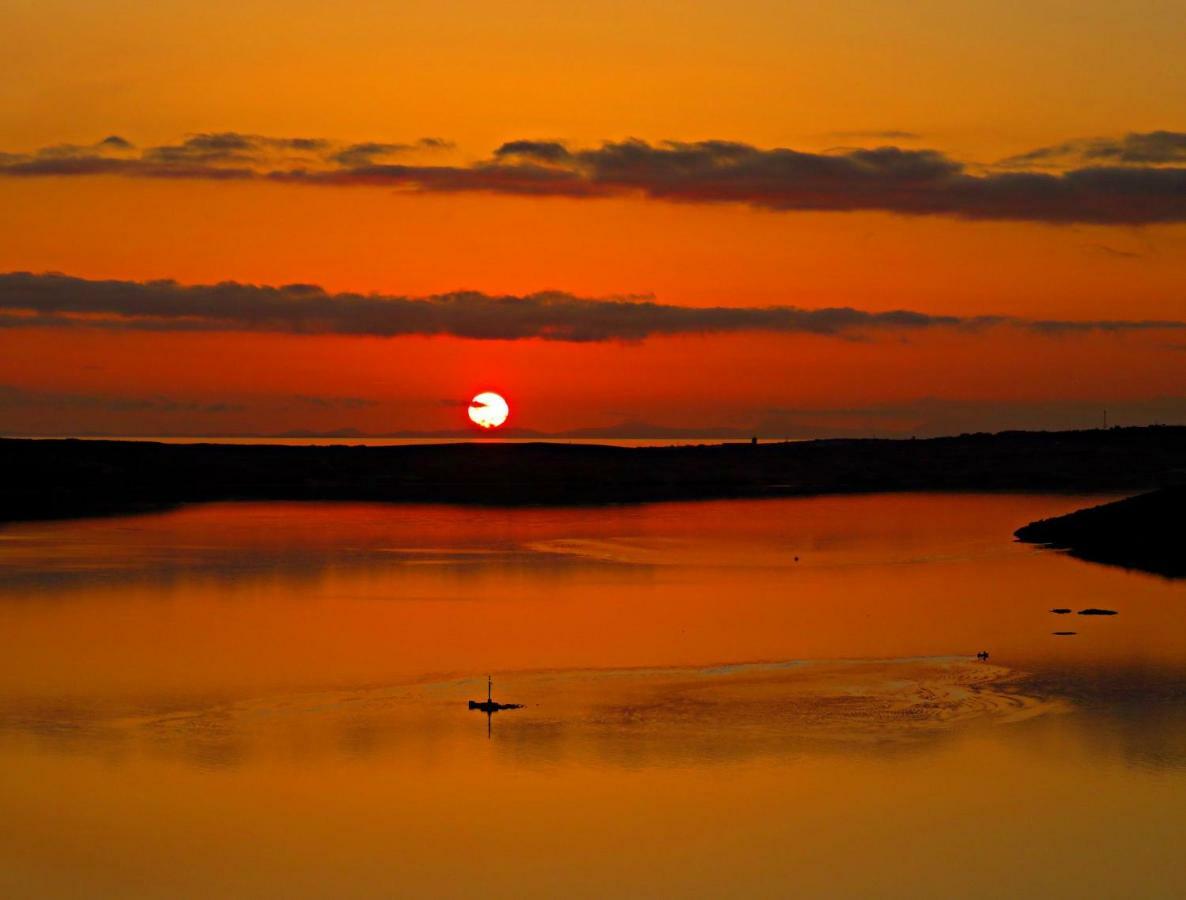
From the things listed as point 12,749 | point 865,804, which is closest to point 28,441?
point 12,749

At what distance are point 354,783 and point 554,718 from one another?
4.46 m

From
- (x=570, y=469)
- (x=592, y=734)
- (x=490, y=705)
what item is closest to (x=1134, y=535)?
(x=490, y=705)

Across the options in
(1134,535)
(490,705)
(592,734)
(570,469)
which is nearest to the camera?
(592,734)

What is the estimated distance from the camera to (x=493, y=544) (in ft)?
182

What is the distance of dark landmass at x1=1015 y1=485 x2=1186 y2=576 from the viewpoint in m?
46.2

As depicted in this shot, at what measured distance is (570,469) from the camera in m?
101

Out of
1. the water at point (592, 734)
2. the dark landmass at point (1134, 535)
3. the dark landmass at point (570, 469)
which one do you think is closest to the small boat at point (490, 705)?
the water at point (592, 734)

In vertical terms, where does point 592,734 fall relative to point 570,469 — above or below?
below

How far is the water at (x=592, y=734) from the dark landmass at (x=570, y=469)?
144 feet

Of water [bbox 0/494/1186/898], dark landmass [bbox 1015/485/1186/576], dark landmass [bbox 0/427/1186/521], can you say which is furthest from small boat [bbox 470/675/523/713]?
dark landmass [bbox 0/427/1186/521]

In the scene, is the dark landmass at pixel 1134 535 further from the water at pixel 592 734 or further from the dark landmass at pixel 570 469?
the dark landmass at pixel 570 469

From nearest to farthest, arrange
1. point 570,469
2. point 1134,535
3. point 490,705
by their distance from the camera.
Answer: point 490,705, point 1134,535, point 570,469

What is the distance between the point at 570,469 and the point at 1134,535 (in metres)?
55.9

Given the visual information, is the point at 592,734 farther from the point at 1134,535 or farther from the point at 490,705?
the point at 1134,535
